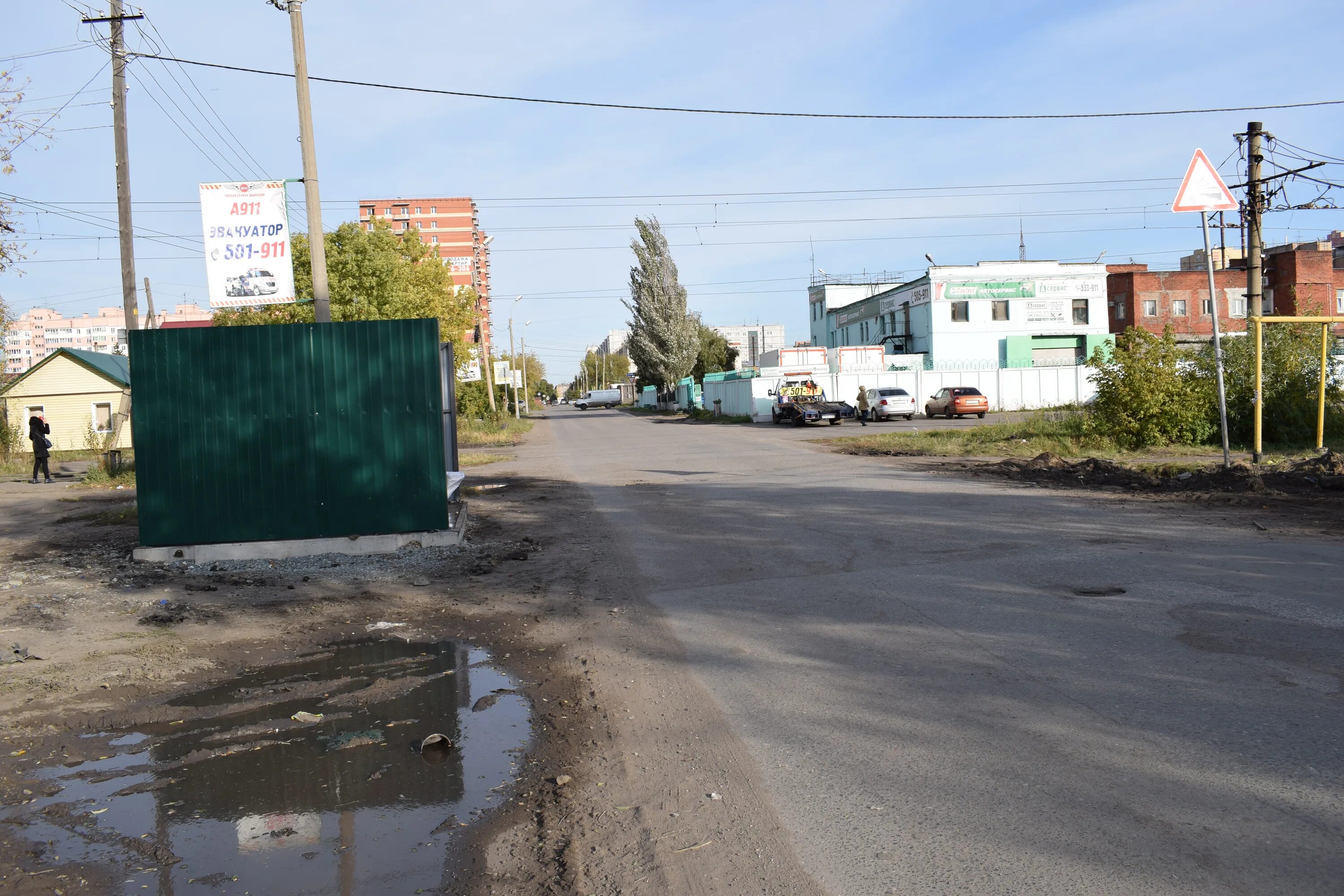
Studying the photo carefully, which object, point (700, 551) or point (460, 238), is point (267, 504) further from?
point (460, 238)

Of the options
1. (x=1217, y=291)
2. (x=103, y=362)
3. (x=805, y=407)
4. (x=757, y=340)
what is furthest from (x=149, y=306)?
(x=757, y=340)

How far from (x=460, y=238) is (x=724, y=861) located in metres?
133

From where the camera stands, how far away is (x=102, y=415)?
44.8 metres

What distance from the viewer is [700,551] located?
10320 mm

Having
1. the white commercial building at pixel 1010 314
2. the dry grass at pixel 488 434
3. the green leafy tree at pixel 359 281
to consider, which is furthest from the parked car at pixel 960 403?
the green leafy tree at pixel 359 281

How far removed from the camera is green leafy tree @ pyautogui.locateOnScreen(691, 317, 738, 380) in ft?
282

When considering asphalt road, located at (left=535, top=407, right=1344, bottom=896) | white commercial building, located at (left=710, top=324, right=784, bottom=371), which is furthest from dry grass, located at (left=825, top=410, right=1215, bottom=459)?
white commercial building, located at (left=710, top=324, right=784, bottom=371)

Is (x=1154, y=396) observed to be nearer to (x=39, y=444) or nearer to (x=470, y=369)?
(x=39, y=444)

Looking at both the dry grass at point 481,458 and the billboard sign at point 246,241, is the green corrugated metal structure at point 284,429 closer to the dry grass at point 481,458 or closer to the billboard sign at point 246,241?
the billboard sign at point 246,241

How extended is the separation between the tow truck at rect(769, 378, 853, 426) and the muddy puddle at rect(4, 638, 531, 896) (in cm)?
3576

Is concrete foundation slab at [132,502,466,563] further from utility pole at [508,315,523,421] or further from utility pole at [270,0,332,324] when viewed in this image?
utility pole at [508,315,523,421]

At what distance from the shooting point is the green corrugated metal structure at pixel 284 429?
992cm

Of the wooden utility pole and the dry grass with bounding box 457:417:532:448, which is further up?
the wooden utility pole

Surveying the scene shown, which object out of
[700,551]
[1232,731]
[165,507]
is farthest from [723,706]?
[165,507]
